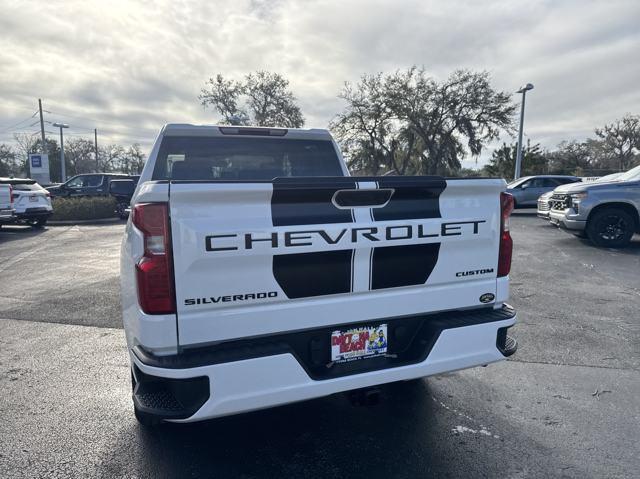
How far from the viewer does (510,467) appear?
252 cm

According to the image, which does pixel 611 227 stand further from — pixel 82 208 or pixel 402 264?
pixel 82 208

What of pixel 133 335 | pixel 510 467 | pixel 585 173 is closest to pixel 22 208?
pixel 133 335

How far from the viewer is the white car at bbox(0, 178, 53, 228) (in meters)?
13.8

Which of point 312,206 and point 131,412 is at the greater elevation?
point 312,206

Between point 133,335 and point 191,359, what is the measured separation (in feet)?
1.59

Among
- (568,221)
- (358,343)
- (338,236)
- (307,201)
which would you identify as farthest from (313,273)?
(568,221)

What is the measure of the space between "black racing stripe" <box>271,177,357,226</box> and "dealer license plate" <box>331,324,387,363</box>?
2.18ft

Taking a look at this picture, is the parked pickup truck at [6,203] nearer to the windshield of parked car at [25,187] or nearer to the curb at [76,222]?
the windshield of parked car at [25,187]

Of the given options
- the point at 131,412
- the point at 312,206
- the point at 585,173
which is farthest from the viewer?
the point at 585,173

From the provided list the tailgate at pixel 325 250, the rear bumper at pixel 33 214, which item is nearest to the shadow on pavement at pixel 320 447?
the tailgate at pixel 325 250

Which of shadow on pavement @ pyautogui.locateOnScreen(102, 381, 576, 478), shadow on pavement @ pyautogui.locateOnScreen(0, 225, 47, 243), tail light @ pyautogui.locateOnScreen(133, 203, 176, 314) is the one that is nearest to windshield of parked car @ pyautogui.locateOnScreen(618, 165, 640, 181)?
shadow on pavement @ pyautogui.locateOnScreen(102, 381, 576, 478)

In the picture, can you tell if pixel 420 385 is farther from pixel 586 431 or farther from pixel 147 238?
pixel 147 238

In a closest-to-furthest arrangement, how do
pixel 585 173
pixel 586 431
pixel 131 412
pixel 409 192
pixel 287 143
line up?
pixel 409 192 → pixel 586 431 → pixel 131 412 → pixel 287 143 → pixel 585 173

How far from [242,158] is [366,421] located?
244 centimetres
